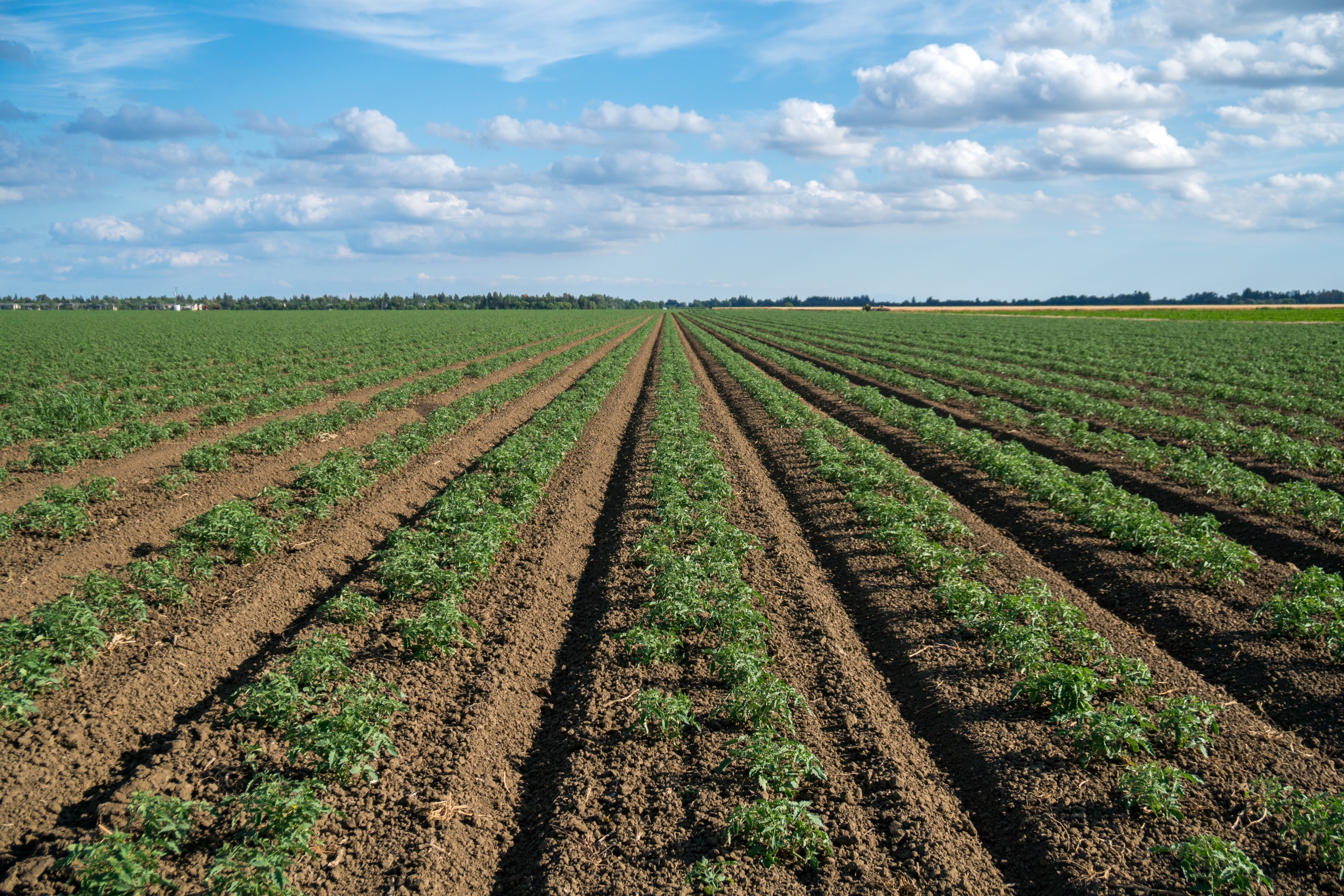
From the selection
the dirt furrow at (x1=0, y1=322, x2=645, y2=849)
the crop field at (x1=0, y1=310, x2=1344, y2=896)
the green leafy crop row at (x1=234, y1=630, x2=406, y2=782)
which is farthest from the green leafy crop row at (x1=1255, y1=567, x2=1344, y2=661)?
the dirt furrow at (x1=0, y1=322, x2=645, y2=849)

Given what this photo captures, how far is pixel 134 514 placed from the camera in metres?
11.4

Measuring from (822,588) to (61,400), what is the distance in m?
22.4

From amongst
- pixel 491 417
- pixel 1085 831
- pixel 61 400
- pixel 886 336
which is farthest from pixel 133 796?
pixel 886 336

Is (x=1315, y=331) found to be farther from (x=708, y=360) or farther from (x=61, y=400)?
(x=61, y=400)

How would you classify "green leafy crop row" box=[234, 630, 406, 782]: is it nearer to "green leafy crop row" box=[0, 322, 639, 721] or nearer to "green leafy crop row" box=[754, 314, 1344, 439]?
"green leafy crop row" box=[0, 322, 639, 721]

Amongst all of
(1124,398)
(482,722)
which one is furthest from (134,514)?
(1124,398)

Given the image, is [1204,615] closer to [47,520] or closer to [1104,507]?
[1104,507]

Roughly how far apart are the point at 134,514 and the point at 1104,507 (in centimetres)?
1628

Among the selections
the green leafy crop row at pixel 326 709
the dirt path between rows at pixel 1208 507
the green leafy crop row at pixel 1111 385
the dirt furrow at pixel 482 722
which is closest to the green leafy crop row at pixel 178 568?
the dirt furrow at pixel 482 722

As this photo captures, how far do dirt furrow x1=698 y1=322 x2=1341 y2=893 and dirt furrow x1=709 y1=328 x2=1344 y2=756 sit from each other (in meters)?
0.28

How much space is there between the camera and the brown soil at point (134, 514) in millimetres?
8969

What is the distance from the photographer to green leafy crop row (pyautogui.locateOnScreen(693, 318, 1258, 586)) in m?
8.94

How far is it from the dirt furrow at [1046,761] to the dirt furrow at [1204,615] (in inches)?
11.2

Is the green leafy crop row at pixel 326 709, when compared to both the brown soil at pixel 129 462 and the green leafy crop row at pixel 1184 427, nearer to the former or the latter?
the brown soil at pixel 129 462
